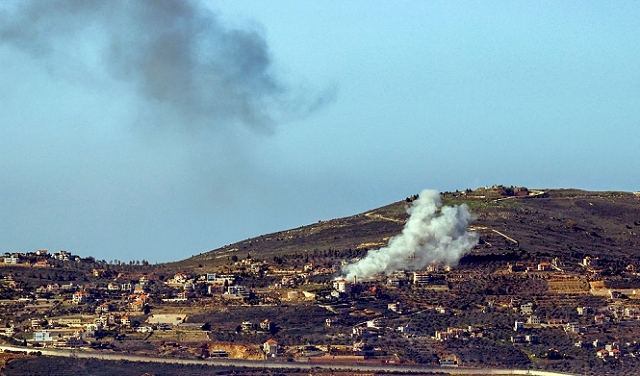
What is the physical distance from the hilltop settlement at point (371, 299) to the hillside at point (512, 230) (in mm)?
243

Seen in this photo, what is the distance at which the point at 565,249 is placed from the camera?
13262cm

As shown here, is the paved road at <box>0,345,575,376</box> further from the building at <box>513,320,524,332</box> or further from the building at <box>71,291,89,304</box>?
the building at <box>71,291,89,304</box>

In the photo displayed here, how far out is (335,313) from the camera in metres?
113

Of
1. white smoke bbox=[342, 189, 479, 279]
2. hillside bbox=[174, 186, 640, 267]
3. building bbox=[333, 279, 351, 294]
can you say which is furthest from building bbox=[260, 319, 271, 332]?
hillside bbox=[174, 186, 640, 267]

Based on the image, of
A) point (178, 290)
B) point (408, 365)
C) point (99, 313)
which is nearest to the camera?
point (408, 365)

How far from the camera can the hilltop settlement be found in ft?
348

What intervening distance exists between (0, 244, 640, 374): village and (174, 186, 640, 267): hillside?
4683mm

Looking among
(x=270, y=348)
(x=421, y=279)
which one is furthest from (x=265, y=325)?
(x=421, y=279)

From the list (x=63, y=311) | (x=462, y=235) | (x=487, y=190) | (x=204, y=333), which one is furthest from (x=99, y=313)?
(x=487, y=190)

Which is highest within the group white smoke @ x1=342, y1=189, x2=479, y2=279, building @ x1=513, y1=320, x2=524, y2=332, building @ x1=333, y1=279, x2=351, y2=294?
white smoke @ x1=342, y1=189, x2=479, y2=279

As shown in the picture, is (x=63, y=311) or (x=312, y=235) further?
(x=312, y=235)

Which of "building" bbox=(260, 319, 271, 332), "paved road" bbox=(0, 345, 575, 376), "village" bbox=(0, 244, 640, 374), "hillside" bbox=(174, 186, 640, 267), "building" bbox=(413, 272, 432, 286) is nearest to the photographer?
"paved road" bbox=(0, 345, 575, 376)

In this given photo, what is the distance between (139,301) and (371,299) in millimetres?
14322

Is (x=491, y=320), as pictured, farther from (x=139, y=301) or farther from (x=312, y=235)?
(x=312, y=235)
